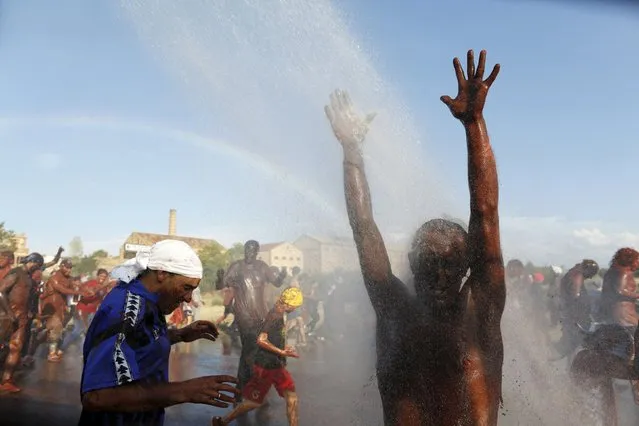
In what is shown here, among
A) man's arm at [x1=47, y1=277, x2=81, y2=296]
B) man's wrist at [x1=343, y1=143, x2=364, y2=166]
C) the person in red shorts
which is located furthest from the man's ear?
man's arm at [x1=47, y1=277, x2=81, y2=296]

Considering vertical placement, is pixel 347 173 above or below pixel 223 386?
above

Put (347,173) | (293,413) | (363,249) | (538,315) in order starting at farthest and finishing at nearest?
1. (538,315)
2. (293,413)
3. (347,173)
4. (363,249)

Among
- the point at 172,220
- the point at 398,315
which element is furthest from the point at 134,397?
the point at 172,220

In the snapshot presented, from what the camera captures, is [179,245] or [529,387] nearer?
[179,245]

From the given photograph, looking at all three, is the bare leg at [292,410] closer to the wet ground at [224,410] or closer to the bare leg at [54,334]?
the wet ground at [224,410]

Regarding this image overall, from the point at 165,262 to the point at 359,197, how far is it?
0.91 m

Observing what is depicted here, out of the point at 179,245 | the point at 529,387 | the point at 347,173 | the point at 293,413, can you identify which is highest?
the point at 347,173

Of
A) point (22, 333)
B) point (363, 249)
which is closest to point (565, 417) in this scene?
point (363, 249)

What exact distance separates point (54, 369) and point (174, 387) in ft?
27.4

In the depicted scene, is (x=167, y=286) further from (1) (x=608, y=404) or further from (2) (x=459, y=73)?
(1) (x=608, y=404)

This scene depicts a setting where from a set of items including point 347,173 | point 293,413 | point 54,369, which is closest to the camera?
point 347,173

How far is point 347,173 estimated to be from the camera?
2707 millimetres

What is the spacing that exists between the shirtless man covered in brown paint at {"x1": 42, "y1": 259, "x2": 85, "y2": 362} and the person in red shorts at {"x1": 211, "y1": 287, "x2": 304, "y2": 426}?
582 centimetres

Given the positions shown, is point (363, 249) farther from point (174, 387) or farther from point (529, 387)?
point (529, 387)
